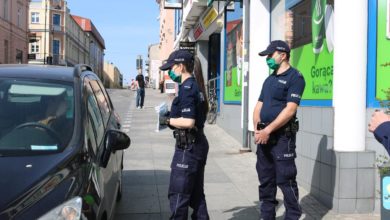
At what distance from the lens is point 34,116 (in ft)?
12.7

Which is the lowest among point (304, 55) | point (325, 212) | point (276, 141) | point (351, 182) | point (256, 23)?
point (325, 212)

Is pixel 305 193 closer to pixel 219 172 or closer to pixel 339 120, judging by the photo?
pixel 339 120

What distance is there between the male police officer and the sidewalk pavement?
2.70 ft

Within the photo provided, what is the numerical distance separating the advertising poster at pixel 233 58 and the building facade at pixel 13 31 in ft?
124

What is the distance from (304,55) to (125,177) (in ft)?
10.6

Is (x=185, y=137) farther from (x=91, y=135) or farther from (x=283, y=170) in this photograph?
(x=283, y=170)

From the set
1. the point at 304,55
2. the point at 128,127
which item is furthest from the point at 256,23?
the point at 128,127

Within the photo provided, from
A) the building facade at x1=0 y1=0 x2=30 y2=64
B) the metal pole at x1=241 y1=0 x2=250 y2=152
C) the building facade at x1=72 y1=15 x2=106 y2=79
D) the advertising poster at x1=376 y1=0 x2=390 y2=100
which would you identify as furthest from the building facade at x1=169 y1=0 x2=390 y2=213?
the building facade at x1=72 y1=15 x2=106 y2=79

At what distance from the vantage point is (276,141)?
15.9ft

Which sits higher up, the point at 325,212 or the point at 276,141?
the point at 276,141

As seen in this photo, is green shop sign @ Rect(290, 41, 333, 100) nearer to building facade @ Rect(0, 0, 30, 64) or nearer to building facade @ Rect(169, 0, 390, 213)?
building facade @ Rect(169, 0, 390, 213)

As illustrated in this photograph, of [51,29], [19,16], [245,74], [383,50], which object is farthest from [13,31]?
[383,50]

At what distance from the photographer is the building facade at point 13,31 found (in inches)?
1984

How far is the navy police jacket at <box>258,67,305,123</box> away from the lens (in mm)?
4785
